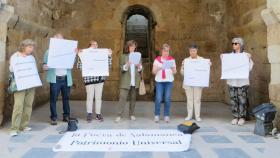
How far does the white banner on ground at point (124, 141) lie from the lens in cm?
409

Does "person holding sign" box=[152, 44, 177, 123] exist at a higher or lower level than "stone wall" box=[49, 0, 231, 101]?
lower

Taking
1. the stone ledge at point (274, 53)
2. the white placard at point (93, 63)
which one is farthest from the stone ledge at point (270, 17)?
the white placard at point (93, 63)

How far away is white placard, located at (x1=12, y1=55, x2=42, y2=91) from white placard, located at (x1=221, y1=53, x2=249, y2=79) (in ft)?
10.9

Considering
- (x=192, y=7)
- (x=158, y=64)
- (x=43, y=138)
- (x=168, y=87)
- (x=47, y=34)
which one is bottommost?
(x=43, y=138)

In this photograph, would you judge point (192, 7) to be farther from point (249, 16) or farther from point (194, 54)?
point (194, 54)

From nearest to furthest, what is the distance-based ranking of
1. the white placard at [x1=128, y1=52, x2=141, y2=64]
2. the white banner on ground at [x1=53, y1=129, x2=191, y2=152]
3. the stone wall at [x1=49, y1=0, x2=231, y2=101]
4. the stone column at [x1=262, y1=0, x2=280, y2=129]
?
the white banner on ground at [x1=53, y1=129, x2=191, y2=152], the stone column at [x1=262, y1=0, x2=280, y2=129], the white placard at [x1=128, y1=52, x2=141, y2=64], the stone wall at [x1=49, y1=0, x2=231, y2=101]

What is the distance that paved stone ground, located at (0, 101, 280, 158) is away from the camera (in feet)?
12.7

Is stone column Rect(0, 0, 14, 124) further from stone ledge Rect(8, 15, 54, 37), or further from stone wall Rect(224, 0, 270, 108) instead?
stone wall Rect(224, 0, 270, 108)

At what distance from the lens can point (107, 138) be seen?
453 centimetres

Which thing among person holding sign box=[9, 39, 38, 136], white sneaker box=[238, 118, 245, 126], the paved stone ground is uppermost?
person holding sign box=[9, 39, 38, 136]

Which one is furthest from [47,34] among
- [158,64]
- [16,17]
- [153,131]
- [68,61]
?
[153,131]

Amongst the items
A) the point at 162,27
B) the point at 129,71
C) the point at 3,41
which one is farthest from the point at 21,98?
the point at 162,27

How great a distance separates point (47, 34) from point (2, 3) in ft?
9.83

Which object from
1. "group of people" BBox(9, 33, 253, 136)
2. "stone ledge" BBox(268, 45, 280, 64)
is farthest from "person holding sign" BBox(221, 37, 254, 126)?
"stone ledge" BBox(268, 45, 280, 64)
